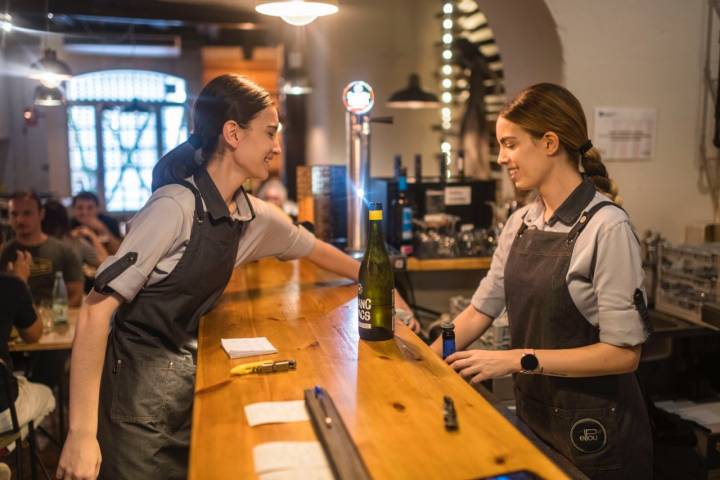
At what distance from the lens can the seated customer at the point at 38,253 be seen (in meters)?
4.50

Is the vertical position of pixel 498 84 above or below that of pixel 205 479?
above

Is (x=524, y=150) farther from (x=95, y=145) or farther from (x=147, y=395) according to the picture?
(x=95, y=145)

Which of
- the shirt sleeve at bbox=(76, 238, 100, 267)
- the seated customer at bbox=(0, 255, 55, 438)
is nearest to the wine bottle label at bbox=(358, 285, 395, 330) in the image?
the seated customer at bbox=(0, 255, 55, 438)

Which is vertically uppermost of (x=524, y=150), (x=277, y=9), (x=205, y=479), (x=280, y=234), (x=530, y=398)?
(x=277, y=9)

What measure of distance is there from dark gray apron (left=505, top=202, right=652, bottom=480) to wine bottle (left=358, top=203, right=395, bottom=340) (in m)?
0.39

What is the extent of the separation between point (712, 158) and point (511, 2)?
4.08ft

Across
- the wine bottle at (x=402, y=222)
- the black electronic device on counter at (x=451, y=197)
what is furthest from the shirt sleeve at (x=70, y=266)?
the wine bottle at (x=402, y=222)

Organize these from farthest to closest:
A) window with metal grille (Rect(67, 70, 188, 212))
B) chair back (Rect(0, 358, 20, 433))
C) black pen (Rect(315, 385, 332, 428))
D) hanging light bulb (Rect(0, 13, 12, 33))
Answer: window with metal grille (Rect(67, 70, 188, 212)) < hanging light bulb (Rect(0, 13, 12, 33)) < chair back (Rect(0, 358, 20, 433)) < black pen (Rect(315, 385, 332, 428))

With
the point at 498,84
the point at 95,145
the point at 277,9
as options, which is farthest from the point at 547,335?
the point at 95,145

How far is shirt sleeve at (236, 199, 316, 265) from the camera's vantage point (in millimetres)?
2338

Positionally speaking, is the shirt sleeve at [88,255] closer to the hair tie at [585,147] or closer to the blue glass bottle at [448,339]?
the blue glass bottle at [448,339]

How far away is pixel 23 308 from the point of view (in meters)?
3.38

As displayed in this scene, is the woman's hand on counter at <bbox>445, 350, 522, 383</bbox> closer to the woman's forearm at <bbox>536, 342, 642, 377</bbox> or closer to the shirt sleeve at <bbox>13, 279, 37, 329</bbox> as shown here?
the woman's forearm at <bbox>536, 342, 642, 377</bbox>

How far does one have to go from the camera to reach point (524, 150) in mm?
1942
